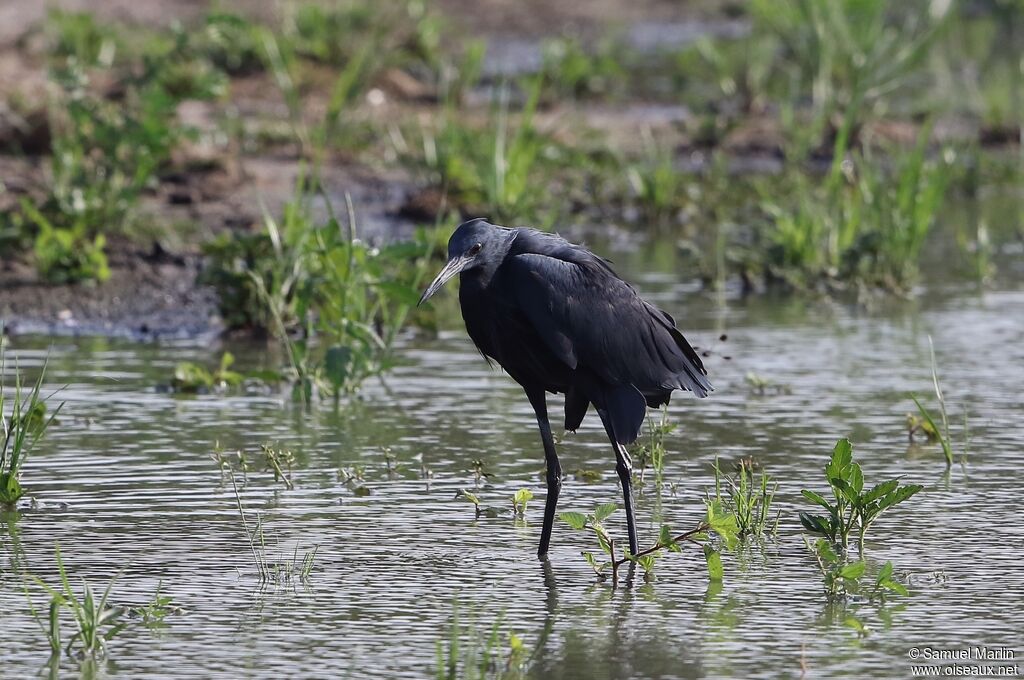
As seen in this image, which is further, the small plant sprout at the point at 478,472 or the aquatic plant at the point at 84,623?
the small plant sprout at the point at 478,472

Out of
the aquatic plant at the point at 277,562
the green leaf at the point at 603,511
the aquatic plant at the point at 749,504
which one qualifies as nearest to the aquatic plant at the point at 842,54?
the aquatic plant at the point at 749,504

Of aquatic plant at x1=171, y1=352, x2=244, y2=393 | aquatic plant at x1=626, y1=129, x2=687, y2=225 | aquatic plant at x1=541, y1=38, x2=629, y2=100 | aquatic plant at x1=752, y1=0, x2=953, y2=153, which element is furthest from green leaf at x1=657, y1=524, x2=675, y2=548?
aquatic plant at x1=541, y1=38, x2=629, y2=100

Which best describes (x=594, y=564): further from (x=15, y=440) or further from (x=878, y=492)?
(x=15, y=440)

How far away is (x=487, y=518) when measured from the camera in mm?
5996

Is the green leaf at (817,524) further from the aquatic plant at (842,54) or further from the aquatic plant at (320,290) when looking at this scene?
the aquatic plant at (842,54)

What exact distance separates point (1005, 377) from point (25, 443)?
Answer: 13.4 ft

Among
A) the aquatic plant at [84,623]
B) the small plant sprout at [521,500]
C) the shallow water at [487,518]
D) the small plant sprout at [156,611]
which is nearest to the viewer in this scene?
the aquatic plant at [84,623]

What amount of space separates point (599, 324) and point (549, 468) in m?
0.53

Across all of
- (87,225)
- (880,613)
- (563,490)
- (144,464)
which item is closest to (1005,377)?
(563,490)

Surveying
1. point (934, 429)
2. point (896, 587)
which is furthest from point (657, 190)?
point (896, 587)

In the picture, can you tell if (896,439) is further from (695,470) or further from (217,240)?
(217,240)

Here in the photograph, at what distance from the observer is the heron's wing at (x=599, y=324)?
5.40 m

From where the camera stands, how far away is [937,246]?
11070 mm

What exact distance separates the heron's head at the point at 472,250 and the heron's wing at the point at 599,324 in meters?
0.06
